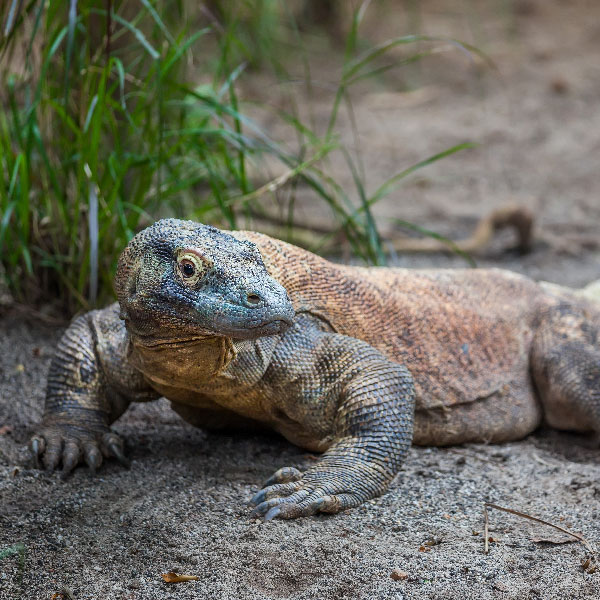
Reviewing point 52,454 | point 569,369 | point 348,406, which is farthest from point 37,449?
point 569,369

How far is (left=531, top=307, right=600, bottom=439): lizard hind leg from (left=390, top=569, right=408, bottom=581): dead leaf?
1896 mm

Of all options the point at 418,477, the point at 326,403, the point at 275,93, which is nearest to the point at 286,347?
the point at 326,403

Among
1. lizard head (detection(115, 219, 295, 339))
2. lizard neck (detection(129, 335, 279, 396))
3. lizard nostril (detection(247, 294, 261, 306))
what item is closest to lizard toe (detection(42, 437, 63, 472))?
lizard neck (detection(129, 335, 279, 396))

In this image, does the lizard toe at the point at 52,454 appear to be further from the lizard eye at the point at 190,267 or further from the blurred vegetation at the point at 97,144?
the lizard eye at the point at 190,267

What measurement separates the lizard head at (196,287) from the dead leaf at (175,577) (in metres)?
0.74

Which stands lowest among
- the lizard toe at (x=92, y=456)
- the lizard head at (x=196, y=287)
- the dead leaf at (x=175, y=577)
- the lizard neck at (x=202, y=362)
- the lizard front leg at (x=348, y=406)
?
the lizard toe at (x=92, y=456)

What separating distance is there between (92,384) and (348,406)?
3.51 ft

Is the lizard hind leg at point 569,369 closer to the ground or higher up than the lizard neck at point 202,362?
closer to the ground

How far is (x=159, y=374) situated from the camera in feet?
10.9

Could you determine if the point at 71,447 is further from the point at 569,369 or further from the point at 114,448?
the point at 569,369

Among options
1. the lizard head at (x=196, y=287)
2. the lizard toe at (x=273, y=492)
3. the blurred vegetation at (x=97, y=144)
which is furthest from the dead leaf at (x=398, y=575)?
the blurred vegetation at (x=97, y=144)

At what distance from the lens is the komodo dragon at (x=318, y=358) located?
305 cm

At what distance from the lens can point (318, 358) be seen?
3.63 meters

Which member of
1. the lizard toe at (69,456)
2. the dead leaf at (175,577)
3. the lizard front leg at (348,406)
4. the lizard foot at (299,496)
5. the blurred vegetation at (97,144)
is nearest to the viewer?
the dead leaf at (175,577)
